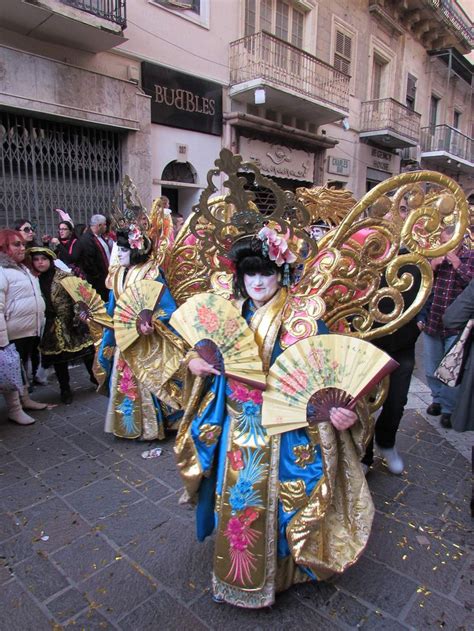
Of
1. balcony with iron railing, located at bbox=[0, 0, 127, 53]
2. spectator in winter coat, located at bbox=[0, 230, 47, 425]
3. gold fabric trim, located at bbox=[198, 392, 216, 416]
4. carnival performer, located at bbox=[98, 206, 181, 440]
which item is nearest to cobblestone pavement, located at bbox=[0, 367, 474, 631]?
carnival performer, located at bbox=[98, 206, 181, 440]

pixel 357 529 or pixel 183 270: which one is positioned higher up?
pixel 183 270

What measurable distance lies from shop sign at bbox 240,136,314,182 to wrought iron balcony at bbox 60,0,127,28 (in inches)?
148

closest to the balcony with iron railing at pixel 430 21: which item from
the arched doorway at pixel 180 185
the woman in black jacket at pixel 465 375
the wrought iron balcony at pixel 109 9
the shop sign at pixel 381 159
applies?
the shop sign at pixel 381 159

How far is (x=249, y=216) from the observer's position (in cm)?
188

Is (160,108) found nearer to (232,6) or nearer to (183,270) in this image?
(232,6)

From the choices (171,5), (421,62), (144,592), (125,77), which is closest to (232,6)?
(171,5)

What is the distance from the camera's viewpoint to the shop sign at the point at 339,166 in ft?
43.1

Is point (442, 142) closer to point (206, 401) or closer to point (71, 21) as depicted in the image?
point (71, 21)

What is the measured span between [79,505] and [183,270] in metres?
2.02

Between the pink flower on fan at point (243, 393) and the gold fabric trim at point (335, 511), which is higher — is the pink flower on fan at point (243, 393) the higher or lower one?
the higher one

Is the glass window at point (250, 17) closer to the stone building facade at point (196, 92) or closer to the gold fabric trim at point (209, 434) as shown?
the stone building facade at point (196, 92)

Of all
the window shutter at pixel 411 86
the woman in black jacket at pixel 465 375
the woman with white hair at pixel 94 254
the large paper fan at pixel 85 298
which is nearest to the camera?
the woman in black jacket at pixel 465 375

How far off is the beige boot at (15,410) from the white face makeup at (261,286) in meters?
2.80

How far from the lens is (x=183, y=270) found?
153 inches
